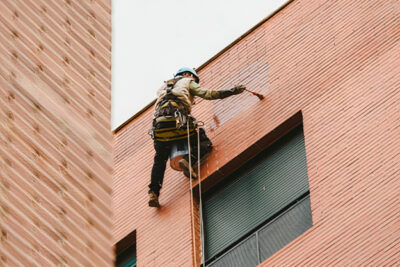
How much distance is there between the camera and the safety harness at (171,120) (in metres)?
14.6

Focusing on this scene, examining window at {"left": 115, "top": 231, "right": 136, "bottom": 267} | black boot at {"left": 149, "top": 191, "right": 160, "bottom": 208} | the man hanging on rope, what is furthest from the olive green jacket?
window at {"left": 115, "top": 231, "right": 136, "bottom": 267}

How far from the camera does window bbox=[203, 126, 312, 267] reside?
1326cm

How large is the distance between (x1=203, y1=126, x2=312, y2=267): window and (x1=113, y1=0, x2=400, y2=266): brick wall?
10.0 inches

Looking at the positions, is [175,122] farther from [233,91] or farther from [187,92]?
[233,91]

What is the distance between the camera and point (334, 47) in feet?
47.3

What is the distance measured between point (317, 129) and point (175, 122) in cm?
200

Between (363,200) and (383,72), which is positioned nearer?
(363,200)

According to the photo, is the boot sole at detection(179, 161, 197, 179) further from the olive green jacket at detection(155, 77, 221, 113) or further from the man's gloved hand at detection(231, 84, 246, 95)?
the man's gloved hand at detection(231, 84, 246, 95)

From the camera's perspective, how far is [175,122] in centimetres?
1463

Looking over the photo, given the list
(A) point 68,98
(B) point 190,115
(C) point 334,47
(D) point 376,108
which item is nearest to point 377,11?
(C) point 334,47

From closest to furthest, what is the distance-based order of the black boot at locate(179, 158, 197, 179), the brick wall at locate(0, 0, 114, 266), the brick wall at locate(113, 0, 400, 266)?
the brick wall at locate(0, 0, 114, 266)
the brick wall at locate(113, 0, 400, 266)
the black boot at locate(179, 158, 197, 179)

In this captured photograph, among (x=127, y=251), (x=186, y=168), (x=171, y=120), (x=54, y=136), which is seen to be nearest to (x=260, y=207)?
(x=186, y=168)

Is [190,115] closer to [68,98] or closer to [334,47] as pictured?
[334,47]

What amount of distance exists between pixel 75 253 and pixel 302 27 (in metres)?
8.66
